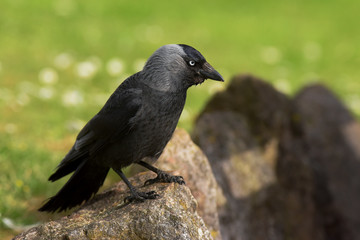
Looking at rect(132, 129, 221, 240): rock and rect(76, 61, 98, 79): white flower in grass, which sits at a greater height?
rect(132, 129, 221, 240): rock

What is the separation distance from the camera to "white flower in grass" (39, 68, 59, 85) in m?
8.15

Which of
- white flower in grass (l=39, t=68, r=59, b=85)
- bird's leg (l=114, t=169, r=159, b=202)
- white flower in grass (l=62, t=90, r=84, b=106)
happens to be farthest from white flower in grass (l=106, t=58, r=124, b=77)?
bird's leg (l=114, t=169, r=159, b=202)

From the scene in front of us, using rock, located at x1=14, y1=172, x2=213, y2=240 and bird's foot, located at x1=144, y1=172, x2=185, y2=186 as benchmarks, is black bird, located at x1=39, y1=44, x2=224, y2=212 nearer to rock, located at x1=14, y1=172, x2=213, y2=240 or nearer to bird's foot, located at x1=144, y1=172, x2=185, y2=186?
bird's foot, located at x1=144, y1=172, x2=185, y2=186

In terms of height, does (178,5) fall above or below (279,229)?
above

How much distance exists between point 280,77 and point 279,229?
19.0 feet

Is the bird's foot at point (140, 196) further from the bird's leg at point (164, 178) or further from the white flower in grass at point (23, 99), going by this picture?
the white flower in grass at point (23, 99)

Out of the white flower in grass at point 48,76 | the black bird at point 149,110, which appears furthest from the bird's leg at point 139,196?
the white flower in grass at point 48,76

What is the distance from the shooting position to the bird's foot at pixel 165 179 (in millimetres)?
3412

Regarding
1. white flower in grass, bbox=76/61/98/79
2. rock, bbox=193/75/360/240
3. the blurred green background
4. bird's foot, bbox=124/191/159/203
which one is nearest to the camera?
bird's foot, bbox=124/191/159/203

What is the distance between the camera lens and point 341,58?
39.8 feet

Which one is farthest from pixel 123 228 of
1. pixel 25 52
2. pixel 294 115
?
pixel 25 52

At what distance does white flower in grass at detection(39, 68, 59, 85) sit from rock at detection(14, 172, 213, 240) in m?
5.26

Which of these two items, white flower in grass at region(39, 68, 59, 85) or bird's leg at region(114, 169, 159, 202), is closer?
bird's leg at region(114, 169, 159, 202)

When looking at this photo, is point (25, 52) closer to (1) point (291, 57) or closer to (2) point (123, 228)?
(1) point (291, 57)
